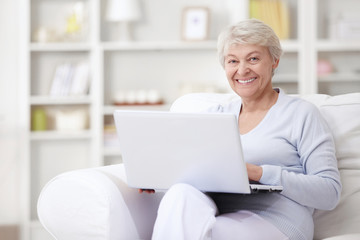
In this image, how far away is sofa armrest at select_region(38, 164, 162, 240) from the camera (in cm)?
175

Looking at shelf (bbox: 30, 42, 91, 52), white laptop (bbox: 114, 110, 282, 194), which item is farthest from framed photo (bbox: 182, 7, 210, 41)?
white laptop (bbox: 114, 110, 282, 194)

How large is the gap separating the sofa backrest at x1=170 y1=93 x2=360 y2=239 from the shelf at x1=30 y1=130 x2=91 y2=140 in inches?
92.6

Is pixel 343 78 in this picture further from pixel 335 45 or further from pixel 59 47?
pixel 59 47

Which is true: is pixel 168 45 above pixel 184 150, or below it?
above

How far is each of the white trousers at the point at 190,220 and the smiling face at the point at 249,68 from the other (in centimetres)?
45

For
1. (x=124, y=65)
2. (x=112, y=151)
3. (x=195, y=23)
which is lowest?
(x=112, y=151)

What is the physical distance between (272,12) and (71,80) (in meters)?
1.40

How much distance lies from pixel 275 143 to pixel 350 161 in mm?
299

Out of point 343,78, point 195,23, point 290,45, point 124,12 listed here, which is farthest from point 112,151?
point 343,78

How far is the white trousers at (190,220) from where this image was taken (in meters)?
1.59

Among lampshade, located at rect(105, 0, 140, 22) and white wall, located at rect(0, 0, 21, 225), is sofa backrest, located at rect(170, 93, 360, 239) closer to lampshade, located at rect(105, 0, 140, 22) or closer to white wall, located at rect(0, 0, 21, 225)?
lampshade, located at rect(105, 0, 140, 22)

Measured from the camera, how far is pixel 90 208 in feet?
5.81

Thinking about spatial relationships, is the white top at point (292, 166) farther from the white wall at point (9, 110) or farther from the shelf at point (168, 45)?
the white wall at point (9, 110)

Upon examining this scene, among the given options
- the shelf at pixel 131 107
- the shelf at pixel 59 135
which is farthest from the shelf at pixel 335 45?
the shelf at pixel 59 135
